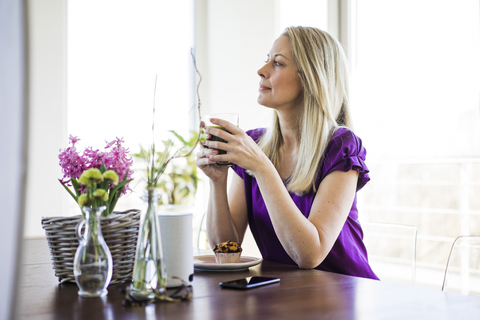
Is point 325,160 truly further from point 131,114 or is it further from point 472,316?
point 131,114

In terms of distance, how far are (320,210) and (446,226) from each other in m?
2.19

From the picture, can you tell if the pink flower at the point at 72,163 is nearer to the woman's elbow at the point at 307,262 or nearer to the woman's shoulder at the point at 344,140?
the woman's elbow at the point at 307,262

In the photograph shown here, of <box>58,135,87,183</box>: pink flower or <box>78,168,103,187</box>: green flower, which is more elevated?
<box>58,135,87,183</box>: pink flower

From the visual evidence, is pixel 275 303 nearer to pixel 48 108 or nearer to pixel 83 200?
pixel 83 200

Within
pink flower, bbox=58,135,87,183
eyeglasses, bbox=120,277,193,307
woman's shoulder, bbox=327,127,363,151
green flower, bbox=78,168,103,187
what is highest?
woman's shoulder, bbox=327,127,363,151

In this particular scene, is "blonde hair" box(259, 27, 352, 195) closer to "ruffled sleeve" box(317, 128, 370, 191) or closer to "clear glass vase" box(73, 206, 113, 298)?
"ruffled sleeve" box(317, 128, 370, 191)

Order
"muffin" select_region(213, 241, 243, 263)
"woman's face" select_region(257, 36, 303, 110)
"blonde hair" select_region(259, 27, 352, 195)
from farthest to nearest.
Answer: "woman's face" select_region(257, 36, 303, 110), "blonde hair" select_region(259, 27, 352, 195), "muffin" select_region(213, 241, 243, 263)

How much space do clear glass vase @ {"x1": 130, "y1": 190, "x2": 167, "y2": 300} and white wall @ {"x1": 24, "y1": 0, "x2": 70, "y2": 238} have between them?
2.37m

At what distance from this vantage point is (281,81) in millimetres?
1812

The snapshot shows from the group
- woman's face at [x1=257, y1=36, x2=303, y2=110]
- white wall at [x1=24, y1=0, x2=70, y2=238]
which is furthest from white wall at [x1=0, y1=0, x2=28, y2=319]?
white wall at [x1=24, y1=0, x2=70, y2=238]

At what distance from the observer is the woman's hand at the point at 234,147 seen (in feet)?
4.44

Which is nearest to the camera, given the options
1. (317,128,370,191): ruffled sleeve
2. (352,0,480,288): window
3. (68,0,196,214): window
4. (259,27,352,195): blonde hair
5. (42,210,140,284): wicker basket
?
(42,210,140,284): wicker basket

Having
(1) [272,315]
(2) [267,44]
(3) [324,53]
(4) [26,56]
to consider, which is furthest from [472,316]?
(2) [267,44]

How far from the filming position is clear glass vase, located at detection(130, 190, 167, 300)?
91 cm
